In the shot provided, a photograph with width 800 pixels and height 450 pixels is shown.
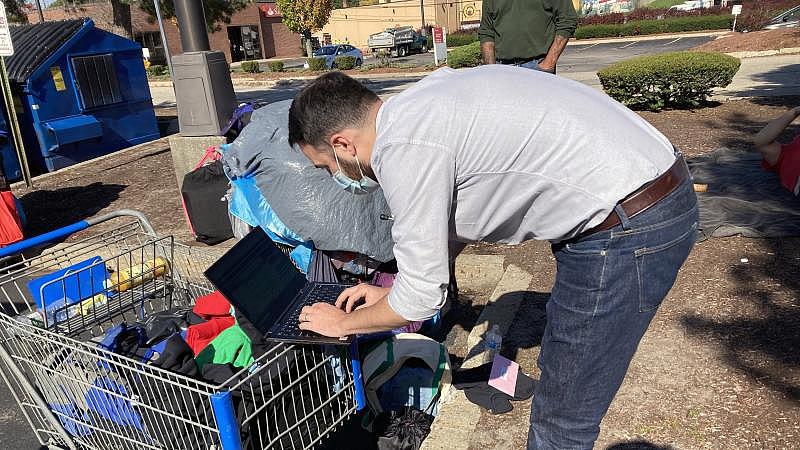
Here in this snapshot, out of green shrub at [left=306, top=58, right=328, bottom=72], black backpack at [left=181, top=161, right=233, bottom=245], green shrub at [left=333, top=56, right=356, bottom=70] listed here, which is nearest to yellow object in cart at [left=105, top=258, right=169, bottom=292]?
black backpack at [left=181, top=161, right=233, bottom=245]

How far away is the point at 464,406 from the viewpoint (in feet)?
9.87

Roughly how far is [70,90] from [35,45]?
914 mm

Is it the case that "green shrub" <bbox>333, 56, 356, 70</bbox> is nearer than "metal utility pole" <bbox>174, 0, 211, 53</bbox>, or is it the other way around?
"metal utility pole" <bbox>174, 0, 211, 53</bbox>

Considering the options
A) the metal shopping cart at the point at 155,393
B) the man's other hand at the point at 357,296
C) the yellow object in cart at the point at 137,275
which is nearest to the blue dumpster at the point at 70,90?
the yellow object in cart at the point at 137,275

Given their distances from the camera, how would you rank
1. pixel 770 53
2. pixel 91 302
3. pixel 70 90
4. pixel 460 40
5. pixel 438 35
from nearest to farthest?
pixel 91 302 → pixel 70 90 → pixel 770 53 → pixel 438 35 → pixel 460 40

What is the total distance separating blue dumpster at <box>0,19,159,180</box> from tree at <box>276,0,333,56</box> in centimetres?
2595

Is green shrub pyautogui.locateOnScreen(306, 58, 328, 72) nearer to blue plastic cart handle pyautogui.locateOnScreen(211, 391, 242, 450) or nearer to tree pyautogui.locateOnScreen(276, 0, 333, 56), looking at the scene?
tree pyautogui.locateOnScreen(276, 0, 333, 56)

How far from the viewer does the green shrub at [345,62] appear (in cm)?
3030

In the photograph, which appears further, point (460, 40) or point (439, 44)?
point (460, 40)

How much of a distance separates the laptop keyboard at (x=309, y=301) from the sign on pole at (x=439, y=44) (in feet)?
82.0

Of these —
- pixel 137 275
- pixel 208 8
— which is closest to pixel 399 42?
pixel 208 8

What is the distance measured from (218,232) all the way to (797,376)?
177 inches

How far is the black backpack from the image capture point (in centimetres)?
537

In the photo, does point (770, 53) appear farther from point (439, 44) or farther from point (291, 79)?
point (291, 79)
